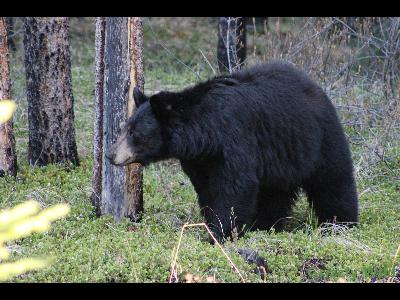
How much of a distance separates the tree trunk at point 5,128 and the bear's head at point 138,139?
2.09 m

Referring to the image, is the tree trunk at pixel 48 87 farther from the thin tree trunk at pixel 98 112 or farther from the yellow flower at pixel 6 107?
the yellow flower at pixel 6 107

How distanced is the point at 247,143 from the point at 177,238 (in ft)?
3.62

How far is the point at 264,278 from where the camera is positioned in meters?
5.15

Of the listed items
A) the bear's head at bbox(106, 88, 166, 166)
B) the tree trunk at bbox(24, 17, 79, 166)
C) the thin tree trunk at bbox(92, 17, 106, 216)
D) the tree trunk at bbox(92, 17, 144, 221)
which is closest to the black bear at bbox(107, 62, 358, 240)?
the bear's head at bbox(106, 88, 166, 166)

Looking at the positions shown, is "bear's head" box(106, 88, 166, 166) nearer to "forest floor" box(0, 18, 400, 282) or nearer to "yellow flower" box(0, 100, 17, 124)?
"forest floor" box(0, 18, 400, 282)

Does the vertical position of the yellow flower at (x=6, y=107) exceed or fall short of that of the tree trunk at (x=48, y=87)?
it exceeds it

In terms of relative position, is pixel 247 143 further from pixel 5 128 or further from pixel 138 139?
pixel 5 128

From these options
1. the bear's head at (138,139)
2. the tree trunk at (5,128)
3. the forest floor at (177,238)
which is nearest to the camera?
the forest floor at (177,238)

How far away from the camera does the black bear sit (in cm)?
627

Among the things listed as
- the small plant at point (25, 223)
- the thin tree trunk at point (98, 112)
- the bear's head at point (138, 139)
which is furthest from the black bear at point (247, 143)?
the small plant at point (25, 223)

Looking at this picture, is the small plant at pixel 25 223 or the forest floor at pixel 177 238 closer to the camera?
the small plant at pixel 25 223

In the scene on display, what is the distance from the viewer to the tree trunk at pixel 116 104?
6.36 m

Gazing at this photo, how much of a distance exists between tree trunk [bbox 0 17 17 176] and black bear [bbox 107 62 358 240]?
2.10 metres
